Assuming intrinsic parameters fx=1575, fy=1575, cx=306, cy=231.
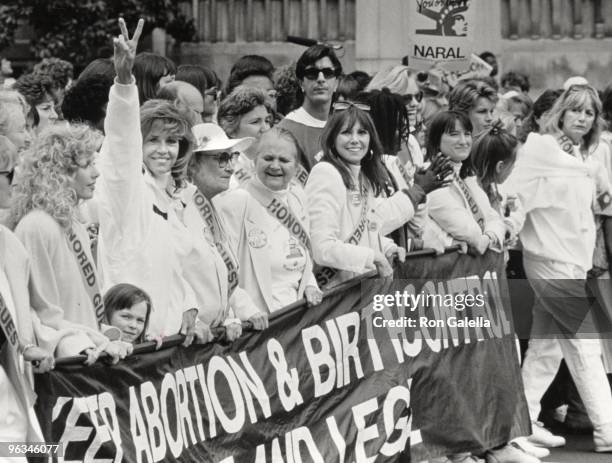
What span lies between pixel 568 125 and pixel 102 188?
4877 millimetres

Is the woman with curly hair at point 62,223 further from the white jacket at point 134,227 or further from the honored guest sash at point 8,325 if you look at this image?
the honored guest sash at point 8,325

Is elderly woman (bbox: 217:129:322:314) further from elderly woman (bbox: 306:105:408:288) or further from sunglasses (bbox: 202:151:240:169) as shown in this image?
sunglasses (bbox: 202:151:240:169)

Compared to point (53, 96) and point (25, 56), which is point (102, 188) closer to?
point (53, 96)

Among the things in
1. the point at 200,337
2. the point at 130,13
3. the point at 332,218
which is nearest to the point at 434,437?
the point at 332,218

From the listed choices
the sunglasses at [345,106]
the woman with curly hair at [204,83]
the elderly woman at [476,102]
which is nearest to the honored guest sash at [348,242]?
the sunglasses at [345,106]

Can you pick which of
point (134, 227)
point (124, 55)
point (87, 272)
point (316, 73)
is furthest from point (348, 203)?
point (87, 272)

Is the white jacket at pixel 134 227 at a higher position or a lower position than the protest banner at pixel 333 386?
higher

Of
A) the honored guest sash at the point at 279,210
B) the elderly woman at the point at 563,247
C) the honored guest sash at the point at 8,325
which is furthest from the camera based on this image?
the elderly woman at the point at 563,247

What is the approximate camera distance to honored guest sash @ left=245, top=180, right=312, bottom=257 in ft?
28.7

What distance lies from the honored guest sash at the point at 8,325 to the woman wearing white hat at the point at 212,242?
1.83m

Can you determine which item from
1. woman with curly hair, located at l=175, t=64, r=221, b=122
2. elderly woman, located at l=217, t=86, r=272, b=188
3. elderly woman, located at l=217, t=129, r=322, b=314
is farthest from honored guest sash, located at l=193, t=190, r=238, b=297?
woman with curly hair, located at l=175, t=64, r=221, b=122

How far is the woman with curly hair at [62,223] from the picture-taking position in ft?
22.1

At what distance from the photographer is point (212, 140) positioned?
8.29 m

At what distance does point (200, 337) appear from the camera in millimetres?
7328
